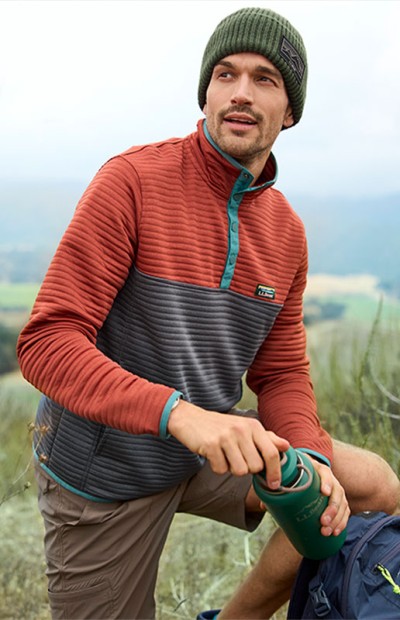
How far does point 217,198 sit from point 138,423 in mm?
759

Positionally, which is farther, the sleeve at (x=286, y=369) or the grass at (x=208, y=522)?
the grass at (x=208, y=522)

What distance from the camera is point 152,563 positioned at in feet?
7.72

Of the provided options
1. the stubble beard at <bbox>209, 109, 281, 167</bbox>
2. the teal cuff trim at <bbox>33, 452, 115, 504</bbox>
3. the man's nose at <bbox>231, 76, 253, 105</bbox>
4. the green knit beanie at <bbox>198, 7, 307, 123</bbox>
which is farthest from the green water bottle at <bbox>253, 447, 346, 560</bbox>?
the green knit beanie at <bbox>198, 7, 307, 123</bbox>

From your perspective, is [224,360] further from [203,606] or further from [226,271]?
Result: [203,606]

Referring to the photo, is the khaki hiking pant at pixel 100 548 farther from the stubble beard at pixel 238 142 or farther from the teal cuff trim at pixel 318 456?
the stubble beard at pixel 238 142

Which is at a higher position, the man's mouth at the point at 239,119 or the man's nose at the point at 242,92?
the man's nose at the point at 242,92

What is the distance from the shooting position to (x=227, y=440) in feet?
5.21

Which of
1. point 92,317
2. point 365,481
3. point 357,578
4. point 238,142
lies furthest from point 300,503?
point 238,142

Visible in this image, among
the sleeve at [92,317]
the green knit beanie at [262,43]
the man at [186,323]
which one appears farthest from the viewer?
the green knit beanie at [262,43]

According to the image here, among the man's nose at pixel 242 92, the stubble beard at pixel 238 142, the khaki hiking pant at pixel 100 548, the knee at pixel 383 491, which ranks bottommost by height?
the khaki hiking pant at pixel 100 548

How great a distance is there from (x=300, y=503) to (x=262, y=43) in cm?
119

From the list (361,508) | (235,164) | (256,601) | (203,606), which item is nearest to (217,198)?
(235,164)

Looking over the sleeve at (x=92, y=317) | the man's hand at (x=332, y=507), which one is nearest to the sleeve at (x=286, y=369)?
the man's hand at (x=332, y=507)

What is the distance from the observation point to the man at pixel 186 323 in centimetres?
198
